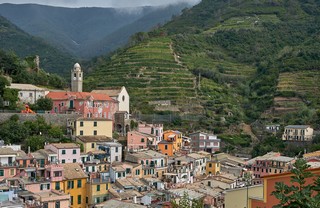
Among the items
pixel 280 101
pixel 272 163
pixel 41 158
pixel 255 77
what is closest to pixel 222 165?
pixel 272 163

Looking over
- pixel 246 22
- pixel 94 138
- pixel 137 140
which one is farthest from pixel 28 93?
pixel 246 22

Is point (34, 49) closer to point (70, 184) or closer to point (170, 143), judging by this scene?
point (170, 143)

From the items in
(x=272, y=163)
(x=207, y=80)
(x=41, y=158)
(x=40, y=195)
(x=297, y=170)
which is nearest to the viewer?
(x=297, y=170)

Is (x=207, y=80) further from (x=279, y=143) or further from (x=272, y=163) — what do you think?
(x=272, y=163)

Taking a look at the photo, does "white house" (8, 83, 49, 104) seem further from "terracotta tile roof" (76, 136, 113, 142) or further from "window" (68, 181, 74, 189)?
"window" (68, 181, 74, 189)

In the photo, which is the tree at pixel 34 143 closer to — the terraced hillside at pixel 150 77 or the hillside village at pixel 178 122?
the hillside village at pixel 178 122

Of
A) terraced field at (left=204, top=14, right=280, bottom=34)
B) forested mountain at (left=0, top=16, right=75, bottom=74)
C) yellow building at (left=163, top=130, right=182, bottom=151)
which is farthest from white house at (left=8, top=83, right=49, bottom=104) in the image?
forested mountain at (left=0, top=16, right=75, bottom=74)
